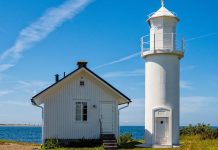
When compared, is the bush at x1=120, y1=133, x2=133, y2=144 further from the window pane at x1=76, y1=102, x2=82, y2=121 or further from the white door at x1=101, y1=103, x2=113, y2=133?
the window pane at x1=76, y1=102, x2=82, y2=121

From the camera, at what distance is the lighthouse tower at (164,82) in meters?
26.1

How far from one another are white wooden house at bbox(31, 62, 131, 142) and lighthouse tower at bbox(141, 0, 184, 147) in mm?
1937

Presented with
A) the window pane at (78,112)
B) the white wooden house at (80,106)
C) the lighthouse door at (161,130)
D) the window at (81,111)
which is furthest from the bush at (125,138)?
the window pane at (78,112)

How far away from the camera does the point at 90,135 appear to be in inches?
1019

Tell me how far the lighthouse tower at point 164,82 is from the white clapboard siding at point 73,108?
242 cm

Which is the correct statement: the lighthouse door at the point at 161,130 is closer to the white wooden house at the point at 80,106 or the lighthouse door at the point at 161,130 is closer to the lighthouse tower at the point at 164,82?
the lighthouse tower at the point at 164,82

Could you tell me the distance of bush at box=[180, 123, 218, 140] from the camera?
31.2m

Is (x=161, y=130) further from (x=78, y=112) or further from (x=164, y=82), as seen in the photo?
(x=78, y=112)

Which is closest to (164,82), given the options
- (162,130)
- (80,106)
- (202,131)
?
(162,130)

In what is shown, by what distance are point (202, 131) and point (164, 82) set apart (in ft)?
30.6

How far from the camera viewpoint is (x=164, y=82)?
85.9ft

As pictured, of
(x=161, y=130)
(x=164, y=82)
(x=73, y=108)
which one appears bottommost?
Result: (x=161, y=130)

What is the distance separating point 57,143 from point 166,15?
10.0m

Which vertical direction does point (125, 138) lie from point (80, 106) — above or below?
below
